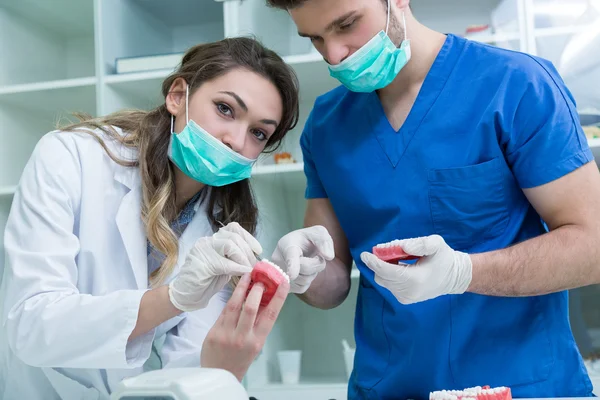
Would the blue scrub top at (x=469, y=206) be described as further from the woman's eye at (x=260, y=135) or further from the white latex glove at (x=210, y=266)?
the white latex glove at (x=210, y=266)

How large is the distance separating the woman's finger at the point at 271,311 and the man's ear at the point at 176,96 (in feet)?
1.84

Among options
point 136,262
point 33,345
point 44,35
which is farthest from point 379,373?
point 44,35

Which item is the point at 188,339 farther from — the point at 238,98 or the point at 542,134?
the point at 542,134

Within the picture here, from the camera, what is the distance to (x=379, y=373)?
4.09 feet

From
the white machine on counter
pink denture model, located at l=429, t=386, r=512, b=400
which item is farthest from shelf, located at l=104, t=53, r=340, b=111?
the white machine on counter

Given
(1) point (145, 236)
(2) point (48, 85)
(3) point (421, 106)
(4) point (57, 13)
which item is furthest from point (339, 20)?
(4) point (57, 13)

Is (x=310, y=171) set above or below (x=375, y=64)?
below

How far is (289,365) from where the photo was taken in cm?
210

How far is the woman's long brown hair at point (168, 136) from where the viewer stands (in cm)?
129

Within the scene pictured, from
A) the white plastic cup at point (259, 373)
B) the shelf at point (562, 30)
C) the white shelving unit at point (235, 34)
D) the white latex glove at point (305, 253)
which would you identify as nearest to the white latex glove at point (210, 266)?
the white latex glove at point (305, 253)

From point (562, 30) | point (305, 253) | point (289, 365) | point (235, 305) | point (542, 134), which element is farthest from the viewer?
point (289, 365)

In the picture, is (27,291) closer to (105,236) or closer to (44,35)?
(105,236)

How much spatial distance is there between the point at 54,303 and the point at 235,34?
52.5 inches

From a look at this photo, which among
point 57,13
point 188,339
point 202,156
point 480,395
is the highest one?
point 57,13
